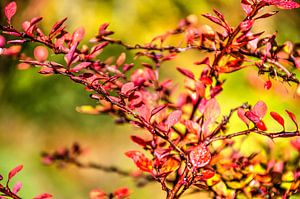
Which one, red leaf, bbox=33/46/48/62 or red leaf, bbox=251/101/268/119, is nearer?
red leaf, bbox=251/101/268/119

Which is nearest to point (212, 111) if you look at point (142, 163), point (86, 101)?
point (142, 163)

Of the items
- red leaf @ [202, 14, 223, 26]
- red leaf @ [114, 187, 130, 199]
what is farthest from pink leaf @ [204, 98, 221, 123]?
red leaf @ [114, 187, 130, 199]

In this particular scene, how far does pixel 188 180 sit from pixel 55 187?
1.54 m

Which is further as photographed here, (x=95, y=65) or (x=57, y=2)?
(x=57, y=2)

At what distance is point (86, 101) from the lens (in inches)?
97.4

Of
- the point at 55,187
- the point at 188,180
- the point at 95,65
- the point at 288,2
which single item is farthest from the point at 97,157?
the point at 288,2

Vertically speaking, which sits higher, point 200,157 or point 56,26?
point 56,26

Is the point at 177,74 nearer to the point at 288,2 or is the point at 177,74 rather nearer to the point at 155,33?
the point at 155,33

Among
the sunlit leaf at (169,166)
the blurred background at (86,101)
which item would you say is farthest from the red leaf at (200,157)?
the blurred background at (86,101)

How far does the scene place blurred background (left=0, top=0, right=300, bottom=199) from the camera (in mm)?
2211

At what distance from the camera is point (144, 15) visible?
297 cm

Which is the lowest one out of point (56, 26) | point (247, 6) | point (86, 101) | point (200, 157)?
point (200, 157)

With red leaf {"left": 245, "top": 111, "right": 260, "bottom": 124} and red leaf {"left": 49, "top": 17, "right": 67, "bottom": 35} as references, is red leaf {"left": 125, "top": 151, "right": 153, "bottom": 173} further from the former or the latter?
red leaf {"left": 49, "top": 17, "right": 67, "bottom": 35}

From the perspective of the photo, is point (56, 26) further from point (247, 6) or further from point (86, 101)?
point (86, 101)
